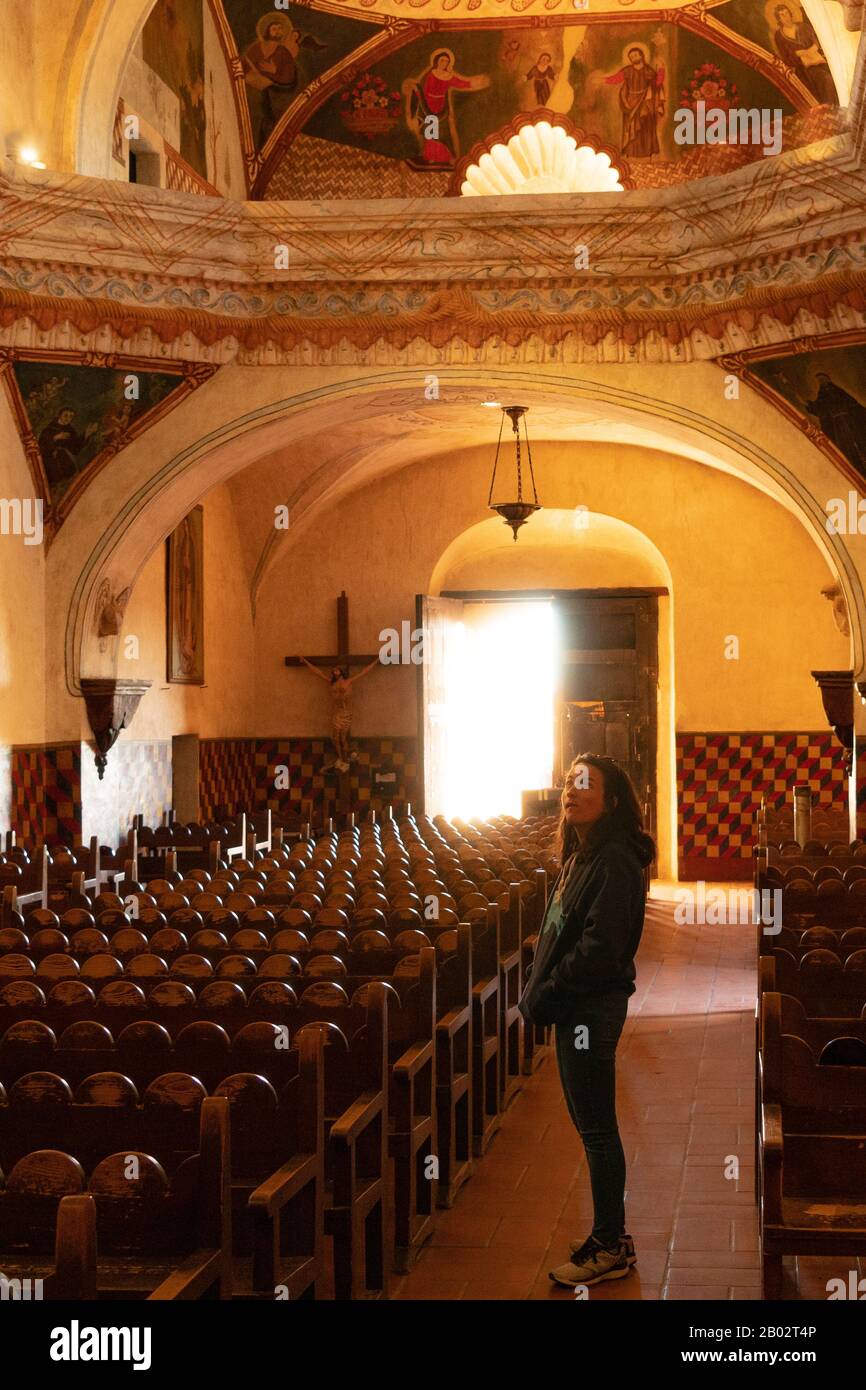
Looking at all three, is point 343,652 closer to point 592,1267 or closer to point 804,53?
point 804,53

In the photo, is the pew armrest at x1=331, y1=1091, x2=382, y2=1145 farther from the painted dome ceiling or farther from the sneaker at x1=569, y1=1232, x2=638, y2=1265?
the painted dome ceiling

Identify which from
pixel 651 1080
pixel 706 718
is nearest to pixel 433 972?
pixel 651 1080

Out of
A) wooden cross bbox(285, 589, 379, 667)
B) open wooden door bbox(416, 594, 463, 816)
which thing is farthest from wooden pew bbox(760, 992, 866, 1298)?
wooden cross bbox(285, 589, 379, 667)

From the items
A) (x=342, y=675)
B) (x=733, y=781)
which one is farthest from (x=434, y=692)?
(x=733, y=781)

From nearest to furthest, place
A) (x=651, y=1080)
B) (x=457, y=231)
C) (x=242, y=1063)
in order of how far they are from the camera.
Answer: (x=242, y=1063)
(x=651, y=1080)
(x=457, y=231)

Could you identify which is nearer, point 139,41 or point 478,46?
point 139,41

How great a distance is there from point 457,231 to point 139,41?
9.41ft

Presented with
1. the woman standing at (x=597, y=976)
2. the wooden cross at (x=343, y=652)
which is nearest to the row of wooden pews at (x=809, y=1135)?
the woman standing at (x=597, y=976)

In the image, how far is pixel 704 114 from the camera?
1134cm

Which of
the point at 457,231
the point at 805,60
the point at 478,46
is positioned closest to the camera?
the point at 457,231

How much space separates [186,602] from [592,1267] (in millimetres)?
10088

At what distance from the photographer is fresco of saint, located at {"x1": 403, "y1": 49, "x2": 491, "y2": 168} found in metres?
11.6

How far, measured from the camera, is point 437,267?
33.0 ft

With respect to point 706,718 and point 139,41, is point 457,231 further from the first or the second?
point 706,718
